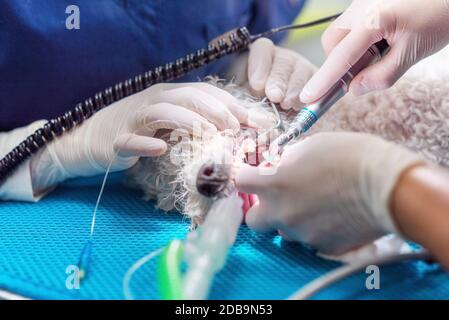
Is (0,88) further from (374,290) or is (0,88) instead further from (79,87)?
(374,290)

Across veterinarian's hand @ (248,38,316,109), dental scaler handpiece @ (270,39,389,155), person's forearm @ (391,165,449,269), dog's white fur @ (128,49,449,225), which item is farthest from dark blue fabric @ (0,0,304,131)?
person's forearm @ (391,165,449,269)

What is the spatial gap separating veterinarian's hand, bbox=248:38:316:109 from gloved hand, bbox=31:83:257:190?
11cm

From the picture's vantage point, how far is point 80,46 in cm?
109

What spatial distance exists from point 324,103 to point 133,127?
35 cm

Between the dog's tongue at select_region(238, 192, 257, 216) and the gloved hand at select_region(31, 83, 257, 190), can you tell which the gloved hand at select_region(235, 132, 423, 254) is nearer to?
the dog's tongue at select_region(238, 192, 257, 216)

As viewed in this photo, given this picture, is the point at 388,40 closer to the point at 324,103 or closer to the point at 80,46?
the point at 324,103

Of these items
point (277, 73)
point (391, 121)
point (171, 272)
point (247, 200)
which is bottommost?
point (171, 272)

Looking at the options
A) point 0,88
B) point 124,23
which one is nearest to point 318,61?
point 124,23

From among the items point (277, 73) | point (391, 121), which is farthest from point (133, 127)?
point (391, 121)

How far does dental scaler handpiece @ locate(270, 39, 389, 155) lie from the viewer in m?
0.89

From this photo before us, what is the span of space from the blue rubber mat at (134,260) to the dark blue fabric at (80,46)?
0.24m

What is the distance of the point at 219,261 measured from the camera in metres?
0.69

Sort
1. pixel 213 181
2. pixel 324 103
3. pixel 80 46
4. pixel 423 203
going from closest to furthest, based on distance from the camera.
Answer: pixel 423 203 < pixel 213 181 < pixel 324 103 < pixel 80 46
